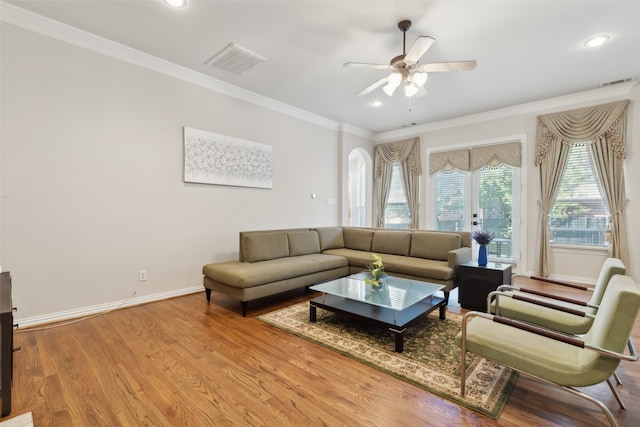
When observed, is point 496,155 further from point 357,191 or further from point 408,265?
point 357,191

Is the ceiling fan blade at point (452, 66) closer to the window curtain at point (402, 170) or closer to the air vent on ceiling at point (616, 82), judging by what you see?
the air vent on ceiling at point (616, 82)

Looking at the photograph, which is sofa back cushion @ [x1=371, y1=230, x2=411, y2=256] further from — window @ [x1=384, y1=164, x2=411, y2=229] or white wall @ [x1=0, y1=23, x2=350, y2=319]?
white wall @ [x1=0, y1=23, x2=350, y2=319]

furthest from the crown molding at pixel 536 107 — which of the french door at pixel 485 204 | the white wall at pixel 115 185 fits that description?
the french door at pixel 485 204

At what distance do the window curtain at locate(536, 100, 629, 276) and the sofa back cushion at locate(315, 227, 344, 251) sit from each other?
3397 mm

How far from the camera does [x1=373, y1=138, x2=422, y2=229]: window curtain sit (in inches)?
247

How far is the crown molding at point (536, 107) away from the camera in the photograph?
167 inches

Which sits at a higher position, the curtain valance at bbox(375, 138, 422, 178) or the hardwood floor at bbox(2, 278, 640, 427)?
the curtain valance at bbox(375, 138, 422, 178)

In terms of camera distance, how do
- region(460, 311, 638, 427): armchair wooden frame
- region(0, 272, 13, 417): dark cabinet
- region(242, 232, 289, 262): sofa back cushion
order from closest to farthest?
region(460, 311, 638, 427): armchair wooden frame < region(0, 272, 13, 417): dark cabinet < region(242, 232, 289, 262): sofa back cushion

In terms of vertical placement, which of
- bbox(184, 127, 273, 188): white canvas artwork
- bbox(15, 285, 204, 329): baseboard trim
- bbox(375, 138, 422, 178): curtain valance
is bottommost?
bbox(15, 285, 204, 329): baseboard trim

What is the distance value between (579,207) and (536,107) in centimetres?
182

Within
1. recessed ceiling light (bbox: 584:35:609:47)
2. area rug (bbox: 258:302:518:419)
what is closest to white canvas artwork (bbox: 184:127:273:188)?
area rug (bbox: 258:302:518:419)

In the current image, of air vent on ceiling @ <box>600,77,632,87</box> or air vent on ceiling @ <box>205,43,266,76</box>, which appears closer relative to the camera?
air vent on ceiling @ <box>205,43,266,76</box>

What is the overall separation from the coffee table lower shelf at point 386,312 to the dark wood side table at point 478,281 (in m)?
0.58

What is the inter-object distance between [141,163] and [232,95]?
5.61ft
